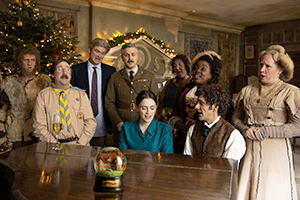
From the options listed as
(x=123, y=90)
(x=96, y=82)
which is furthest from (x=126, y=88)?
(x=96, y=82)

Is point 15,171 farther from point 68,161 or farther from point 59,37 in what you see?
point 59,37

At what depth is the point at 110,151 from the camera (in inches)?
56.9

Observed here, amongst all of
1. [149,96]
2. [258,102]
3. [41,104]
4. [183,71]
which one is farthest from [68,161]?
[183,71]

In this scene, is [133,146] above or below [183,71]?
below

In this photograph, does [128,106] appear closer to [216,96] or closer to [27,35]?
[216,96]

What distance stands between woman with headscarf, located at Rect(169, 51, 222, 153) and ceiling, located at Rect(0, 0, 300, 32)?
5529 millimetres

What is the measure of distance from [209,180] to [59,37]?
4.43 m

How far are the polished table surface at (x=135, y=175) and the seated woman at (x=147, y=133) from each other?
324 mm

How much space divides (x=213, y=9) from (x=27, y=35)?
18.4 ft

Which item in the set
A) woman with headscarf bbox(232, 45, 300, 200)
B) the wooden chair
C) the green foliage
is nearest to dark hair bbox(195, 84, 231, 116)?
woman with headscarf bbox(232, 45, 300, 200)

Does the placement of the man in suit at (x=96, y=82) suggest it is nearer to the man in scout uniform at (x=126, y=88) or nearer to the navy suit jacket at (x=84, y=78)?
the navy suit jacket at (x=84, y=78)

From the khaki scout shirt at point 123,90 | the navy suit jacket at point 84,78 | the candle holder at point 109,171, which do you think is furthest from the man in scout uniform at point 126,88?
the candle holder at point 109,171

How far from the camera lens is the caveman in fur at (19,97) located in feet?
10.7

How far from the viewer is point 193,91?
2791 mm
